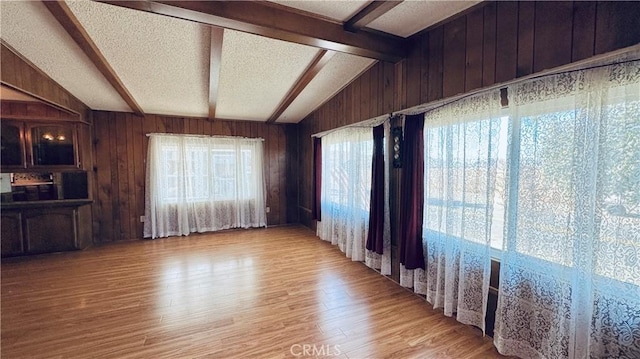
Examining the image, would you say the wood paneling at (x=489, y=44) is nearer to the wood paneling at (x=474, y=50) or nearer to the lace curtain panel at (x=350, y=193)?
the wood paneling at (x=474, y=50)

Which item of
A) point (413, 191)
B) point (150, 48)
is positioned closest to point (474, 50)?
point (413, 191)

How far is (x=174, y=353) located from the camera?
6.03ft

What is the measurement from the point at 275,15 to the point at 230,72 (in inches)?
52.0

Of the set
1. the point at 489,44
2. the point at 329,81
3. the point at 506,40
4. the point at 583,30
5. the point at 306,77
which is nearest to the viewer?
the point at 583,30

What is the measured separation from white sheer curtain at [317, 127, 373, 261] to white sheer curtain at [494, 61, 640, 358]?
1.81 metres

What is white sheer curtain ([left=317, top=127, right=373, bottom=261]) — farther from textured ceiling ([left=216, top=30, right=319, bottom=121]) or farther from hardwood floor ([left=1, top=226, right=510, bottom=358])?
textured ceiling ([left=216, top=30, right=319, bottom=121])

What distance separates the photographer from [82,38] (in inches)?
86.8

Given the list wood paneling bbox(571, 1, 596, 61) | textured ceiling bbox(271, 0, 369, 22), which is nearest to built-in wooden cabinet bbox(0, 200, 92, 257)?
textured ceiling bbox(271, 0, 369, 22)

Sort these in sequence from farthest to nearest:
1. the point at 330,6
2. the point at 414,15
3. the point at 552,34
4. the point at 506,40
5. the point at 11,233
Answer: the point at 11,233 < the point at 414,15 < the point at 330,6 < the point at 506,40 < the point at 552,34

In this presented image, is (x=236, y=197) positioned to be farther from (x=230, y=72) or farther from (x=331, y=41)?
(x=331, y=41)

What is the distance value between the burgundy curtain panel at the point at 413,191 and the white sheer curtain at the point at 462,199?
0.07 metres

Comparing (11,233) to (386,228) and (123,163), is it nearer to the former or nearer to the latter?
(123,163)

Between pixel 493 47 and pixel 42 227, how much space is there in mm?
6096

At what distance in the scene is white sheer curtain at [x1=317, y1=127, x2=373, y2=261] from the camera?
11.6ft
